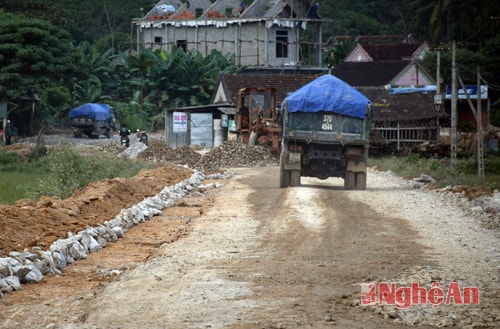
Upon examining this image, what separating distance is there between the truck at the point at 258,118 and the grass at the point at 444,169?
4.62m

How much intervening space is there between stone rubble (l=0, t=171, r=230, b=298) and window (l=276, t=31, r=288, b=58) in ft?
190

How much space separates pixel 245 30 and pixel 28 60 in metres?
24.8

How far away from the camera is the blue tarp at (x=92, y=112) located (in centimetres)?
6112

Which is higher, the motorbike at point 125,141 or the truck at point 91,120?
the truck at point 91,120

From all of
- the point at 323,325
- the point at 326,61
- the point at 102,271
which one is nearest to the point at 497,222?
the point at 102,271

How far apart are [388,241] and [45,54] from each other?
4674 cm

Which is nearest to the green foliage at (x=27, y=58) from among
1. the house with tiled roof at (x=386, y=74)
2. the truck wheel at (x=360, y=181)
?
the house with tiled roof at (x=386, y=74)

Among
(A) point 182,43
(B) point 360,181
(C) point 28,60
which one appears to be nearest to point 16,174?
(B) point 360,181

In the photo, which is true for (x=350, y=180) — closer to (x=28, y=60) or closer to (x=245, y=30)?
(x=28, y=60)

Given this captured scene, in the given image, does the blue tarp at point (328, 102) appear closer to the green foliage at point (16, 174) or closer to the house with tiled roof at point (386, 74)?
the green foliage at point (16, 174)

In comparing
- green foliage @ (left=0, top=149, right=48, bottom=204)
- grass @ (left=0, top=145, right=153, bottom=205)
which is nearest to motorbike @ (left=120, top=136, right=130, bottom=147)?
green foliage @ (left=0, top=149, right=48, bottom=204)

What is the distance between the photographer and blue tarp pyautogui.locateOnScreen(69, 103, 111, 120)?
6112 cm

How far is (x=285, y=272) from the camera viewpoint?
38.5 ft

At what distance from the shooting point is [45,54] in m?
58.4
